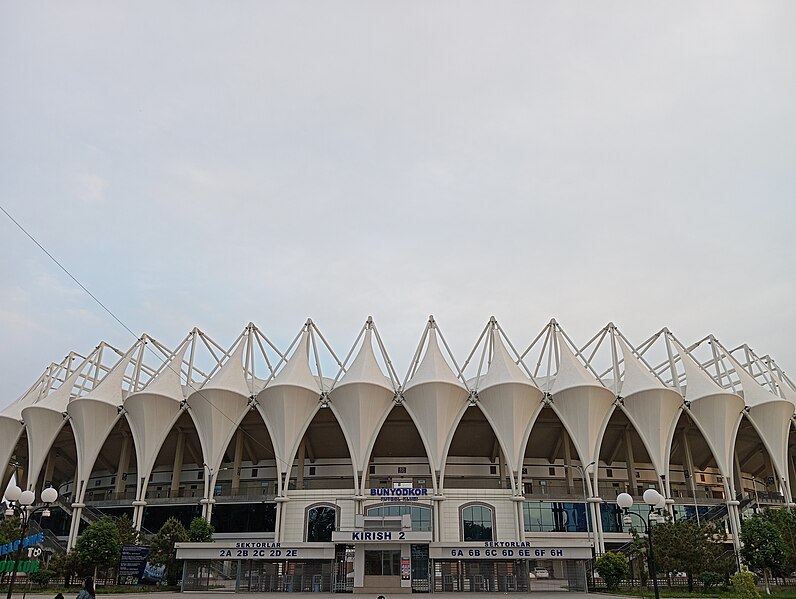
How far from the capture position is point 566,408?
52031mm

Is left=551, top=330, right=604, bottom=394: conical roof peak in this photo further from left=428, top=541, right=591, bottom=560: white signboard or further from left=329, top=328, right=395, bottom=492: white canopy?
left=428, top=541, right=591, bottom=560: white signboard

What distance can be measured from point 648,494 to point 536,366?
40.0 meters

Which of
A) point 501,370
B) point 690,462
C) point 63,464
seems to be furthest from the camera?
point 63,464

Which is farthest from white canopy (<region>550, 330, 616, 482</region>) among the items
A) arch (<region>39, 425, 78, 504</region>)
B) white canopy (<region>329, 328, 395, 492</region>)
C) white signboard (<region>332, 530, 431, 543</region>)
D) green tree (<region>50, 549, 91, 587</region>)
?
arch (<region>39, 425, 78, 504</region>)

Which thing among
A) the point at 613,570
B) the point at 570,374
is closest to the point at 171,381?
the point at 570,374

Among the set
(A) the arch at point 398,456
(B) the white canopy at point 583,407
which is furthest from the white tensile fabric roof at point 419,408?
(A) the arch at point 398,456

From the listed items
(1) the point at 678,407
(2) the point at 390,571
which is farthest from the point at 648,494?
(1) the point at 678,407

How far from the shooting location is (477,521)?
50219 millimetres

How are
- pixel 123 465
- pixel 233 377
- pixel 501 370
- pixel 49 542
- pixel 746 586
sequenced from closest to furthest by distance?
pixel 746 586 → pixel 49 542 → pixel 501 370 → pixel 233 377 → pixel 123 465

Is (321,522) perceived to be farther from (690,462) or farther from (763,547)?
(690,462)

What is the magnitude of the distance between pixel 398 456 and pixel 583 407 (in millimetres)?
21696

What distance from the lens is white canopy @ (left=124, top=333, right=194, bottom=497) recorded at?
52094 mm

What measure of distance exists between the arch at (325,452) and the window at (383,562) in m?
21.1

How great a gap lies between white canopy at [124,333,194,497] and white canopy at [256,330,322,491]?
303 inches
